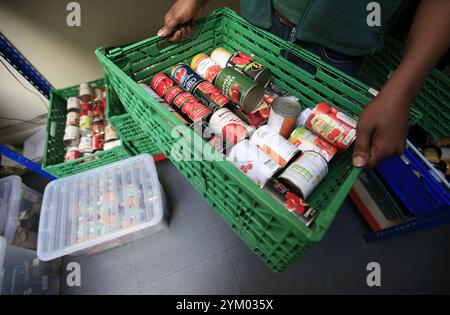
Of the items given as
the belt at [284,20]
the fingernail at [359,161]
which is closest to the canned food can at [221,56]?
the belt at [284,20]

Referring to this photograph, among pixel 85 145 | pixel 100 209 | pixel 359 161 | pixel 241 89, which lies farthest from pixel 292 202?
pixel 85 145

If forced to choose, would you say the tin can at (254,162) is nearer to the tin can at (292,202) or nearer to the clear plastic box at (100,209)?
the tin can at (292,202)

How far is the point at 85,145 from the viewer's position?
1396 mm

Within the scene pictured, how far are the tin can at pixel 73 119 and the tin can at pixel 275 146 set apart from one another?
3.77 ft

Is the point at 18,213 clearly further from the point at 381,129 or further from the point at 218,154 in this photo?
the point at 381,129

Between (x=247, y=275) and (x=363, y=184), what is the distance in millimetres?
791

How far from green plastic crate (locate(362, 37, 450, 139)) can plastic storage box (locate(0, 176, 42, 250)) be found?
6.00ft

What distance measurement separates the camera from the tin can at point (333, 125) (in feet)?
2.68

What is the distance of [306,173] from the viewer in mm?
757

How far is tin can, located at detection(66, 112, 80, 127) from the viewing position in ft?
4.78

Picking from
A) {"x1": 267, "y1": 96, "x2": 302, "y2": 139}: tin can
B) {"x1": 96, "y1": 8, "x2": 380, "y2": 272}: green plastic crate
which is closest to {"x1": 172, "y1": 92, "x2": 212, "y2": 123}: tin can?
{"x1": 96, "y1": 8, "x2": 380, "y2": 272}: green plastic crate

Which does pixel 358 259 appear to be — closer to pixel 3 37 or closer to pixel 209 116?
pixel 209 116

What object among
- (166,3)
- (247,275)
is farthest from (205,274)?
→ (166,3)

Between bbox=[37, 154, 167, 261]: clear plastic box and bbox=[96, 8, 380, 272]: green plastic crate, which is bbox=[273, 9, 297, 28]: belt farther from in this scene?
bbox=[37, 154, 167, 261]: clear plastic box
